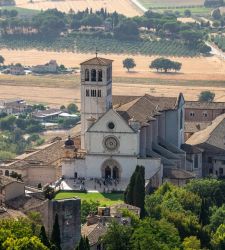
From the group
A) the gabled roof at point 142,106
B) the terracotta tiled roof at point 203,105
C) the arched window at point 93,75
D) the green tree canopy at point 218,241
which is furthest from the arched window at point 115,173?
the terracotta tiled roof at point 203,105

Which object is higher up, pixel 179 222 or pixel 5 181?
pixel 5 181

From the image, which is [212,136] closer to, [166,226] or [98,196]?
[98,196]

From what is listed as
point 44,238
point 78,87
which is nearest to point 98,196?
point 44,238

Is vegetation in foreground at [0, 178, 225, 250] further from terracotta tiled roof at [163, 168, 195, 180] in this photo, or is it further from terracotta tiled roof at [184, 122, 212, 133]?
terracotta tiled roof at [184, 122, 212, 133]

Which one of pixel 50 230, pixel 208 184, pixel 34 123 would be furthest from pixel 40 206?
pixel 34 123

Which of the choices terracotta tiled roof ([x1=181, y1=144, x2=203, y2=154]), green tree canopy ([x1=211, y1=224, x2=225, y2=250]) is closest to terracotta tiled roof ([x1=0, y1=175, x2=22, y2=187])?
green tree canopy ([x1=211, y1=224, x2=225, y2=250])

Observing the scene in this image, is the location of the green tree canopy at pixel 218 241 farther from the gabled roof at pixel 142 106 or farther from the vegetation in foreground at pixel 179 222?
the gabled roof at pixel 142 106

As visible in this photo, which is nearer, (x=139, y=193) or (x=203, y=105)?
(x=139, y=193)
